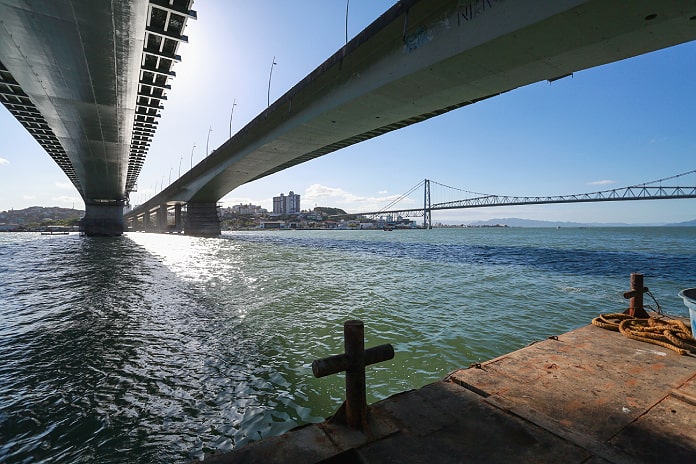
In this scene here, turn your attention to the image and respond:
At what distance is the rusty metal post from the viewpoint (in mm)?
3346

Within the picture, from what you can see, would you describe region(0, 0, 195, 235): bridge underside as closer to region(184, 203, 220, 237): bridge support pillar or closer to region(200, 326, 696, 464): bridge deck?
region(200, 326, 696, 464): bridge deck

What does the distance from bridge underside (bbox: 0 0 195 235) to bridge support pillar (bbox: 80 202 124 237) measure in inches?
1407

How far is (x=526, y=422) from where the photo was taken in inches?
133

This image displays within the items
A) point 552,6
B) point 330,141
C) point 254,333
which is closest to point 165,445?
point 254,333

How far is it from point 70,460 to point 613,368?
23.5 ft

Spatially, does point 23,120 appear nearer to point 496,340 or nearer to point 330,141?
point 330,141

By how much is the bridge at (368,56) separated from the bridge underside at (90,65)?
76 mm

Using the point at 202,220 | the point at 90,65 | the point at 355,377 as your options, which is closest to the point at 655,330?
the point at 355,377

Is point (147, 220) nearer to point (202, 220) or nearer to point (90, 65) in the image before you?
point (202, 220)

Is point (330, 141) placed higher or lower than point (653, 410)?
higher

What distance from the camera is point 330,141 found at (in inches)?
1202

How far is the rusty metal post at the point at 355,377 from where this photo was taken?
3346 millimetres

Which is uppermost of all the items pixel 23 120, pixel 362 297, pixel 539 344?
pixel 23 120

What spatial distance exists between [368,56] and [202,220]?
59650 mm
